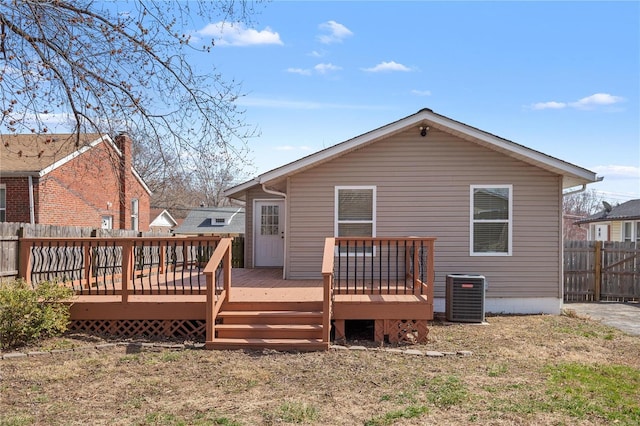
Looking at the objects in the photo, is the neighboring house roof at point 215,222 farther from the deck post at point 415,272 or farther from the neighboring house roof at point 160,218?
the deck post at point 415,272

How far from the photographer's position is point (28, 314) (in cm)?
693

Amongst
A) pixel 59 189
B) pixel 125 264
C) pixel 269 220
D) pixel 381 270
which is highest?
pixel 59 189

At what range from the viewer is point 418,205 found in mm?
10445

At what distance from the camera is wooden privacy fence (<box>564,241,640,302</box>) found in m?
13.5

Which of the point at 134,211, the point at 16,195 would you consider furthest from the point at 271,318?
the point at 134,211

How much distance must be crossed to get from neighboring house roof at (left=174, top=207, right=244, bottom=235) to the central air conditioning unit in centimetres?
2490

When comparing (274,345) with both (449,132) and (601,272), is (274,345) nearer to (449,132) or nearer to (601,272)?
(449,132)

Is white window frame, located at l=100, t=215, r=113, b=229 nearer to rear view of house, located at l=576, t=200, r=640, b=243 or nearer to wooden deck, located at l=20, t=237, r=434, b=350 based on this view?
wooden deck, located at l=20, t=237, r=434, b=350

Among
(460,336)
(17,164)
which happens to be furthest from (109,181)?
(460,336)

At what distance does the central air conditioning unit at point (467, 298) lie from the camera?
9.31 metres

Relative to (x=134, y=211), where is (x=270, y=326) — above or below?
below

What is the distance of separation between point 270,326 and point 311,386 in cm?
205

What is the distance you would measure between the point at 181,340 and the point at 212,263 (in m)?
1.29

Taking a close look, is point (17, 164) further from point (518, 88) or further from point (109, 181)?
point (518, 88)
